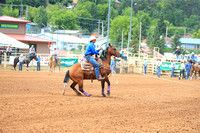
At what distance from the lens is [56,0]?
13888 centimetres

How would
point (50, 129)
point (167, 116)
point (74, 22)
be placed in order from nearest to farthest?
point (50, 129) < point (167, 116) < point (74, 22)

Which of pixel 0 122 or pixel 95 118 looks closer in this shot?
pixel 0 122

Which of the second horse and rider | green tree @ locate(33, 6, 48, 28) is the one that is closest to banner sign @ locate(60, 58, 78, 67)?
the second horse and rider

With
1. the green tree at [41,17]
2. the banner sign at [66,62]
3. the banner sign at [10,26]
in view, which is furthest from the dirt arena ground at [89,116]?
the green tree at [41,17]

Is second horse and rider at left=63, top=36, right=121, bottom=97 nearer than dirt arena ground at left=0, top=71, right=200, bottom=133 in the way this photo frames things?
No

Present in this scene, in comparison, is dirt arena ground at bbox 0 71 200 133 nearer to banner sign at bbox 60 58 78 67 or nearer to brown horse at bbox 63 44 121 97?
brown horse at bbox 63 44 121 97

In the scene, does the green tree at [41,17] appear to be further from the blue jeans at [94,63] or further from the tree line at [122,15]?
the blue jeans at [94,63]

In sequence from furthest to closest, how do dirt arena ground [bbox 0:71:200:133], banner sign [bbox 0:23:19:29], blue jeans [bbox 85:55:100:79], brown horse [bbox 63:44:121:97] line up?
banner sign [bbox 0:23:19:29] → blue jeans [bbox 85:55:100:79] → brown horse [bbox 63:44:121:97] → dirt arena ground [bbox 0:71:200:133]

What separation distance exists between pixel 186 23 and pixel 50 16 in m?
59.0

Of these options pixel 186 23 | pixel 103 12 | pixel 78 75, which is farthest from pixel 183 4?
pixel 78 75

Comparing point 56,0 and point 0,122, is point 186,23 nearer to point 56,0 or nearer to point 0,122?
point 56,0

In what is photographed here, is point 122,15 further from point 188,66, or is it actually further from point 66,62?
point 188,66

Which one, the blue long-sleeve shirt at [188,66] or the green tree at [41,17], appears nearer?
the blue long-sleeve shirt at [188,66]

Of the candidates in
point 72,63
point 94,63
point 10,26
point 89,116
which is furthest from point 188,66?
point 10,26
